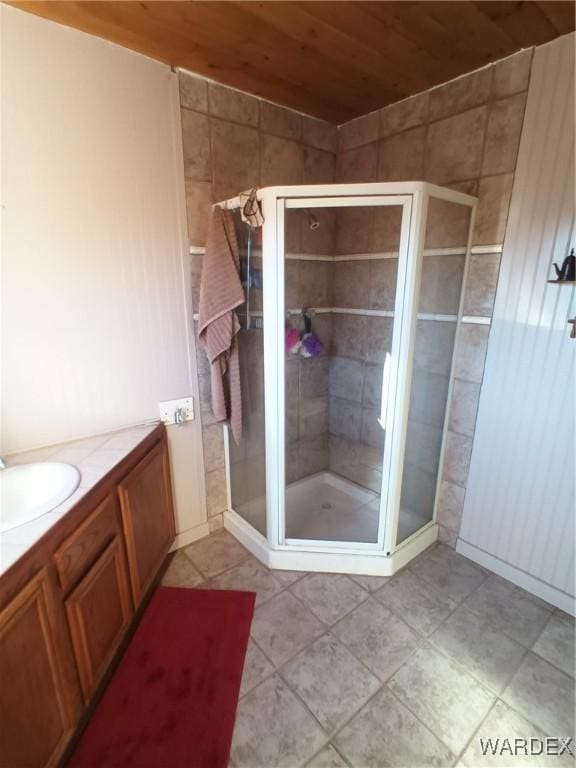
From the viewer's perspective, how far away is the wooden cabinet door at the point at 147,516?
149 cm

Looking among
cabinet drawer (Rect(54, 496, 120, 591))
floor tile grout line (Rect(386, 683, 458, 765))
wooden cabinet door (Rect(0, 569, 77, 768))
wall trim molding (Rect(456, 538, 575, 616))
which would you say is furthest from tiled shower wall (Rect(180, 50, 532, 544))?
wooden cabinet door (Rect(0, 569, 77, 768))

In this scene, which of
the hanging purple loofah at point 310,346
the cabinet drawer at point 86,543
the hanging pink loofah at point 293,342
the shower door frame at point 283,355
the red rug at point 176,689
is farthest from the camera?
the hanging purple loofah at point 310,346

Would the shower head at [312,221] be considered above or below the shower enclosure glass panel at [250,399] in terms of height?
above

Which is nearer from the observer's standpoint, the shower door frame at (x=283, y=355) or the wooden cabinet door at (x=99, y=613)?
the wooden cabinet door at (x=99, y=613)

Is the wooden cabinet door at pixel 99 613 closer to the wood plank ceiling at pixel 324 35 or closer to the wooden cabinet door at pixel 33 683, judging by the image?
the wooden cabinet door at pixel 33 683

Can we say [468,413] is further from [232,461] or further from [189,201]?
[189,201]

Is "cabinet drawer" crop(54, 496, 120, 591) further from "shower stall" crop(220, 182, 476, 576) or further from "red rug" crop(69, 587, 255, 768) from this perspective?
"shower stall" crop(220, 182, 476, 576)

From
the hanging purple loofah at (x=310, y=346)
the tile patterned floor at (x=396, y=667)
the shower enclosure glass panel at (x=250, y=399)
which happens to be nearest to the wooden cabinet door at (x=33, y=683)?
the tile patterned floor at (x=396, y=667)

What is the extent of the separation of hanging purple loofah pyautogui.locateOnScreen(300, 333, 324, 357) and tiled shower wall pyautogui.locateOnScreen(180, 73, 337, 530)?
0.52 metres

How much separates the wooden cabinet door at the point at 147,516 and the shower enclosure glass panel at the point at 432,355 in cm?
119

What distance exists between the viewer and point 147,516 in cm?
166

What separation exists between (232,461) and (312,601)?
0.84 m

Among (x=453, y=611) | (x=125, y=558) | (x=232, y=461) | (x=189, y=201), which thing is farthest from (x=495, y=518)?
(x=189, y=201)

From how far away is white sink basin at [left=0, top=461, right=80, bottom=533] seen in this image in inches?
49.3
